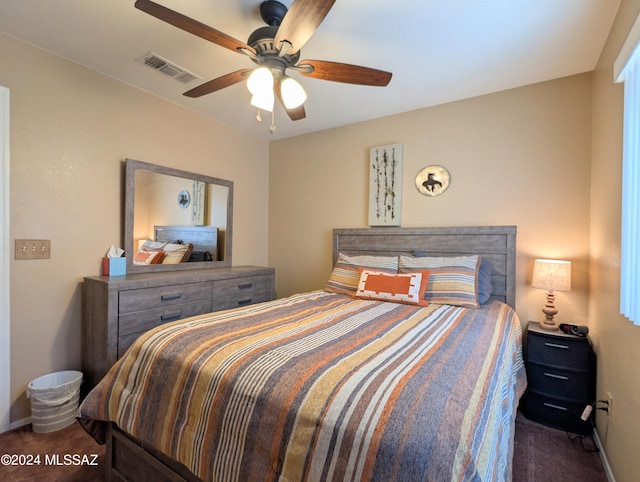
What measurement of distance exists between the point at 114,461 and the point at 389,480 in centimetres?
143

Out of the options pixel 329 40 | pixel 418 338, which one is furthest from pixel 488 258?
pixel 329 40

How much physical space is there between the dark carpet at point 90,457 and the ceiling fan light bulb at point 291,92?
7.40ft

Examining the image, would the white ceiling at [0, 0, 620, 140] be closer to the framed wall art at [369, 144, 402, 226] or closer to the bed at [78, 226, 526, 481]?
the framed wall art at [369, 144, 402, 226]

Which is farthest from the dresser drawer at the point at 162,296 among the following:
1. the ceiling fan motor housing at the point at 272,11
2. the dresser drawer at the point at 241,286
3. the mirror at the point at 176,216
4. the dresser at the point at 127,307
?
the ceiling fan motor housing at the point at 272,11

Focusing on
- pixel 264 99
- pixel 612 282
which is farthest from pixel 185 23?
pixel 612 282

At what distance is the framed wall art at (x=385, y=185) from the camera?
9.70 feet

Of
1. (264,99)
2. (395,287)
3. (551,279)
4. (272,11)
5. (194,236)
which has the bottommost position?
(395,287)

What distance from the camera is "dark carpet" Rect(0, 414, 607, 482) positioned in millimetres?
1576

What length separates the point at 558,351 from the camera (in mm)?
1993

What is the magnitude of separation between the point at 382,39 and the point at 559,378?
2464 millimetres

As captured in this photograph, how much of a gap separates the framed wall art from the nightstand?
148 cm

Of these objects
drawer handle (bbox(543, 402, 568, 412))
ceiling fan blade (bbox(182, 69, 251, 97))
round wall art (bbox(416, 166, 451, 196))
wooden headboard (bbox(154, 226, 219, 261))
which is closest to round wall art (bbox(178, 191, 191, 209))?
wooden headboard (bbox(154, 226, 219, 261))

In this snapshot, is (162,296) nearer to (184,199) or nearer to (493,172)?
(184,199)

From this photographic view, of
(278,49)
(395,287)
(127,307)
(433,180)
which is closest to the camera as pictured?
(278,49)
